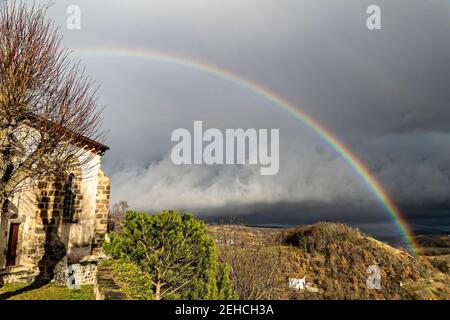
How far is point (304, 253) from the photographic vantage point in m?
42.1

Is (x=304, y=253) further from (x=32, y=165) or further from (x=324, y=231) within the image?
(x=32, y=165)

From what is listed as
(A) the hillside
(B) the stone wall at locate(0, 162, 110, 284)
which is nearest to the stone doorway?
(B) the stone wall at locate(0, 162, 110, 284)

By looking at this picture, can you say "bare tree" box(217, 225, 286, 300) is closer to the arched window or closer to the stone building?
the stone building

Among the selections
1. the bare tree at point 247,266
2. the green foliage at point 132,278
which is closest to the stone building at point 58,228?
the green foliage at point 132,278

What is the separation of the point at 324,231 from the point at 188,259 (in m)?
34.6

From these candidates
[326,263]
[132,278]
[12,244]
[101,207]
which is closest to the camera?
[132,278]

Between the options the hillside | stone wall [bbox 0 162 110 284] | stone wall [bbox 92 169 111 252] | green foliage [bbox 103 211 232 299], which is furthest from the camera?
the hillside

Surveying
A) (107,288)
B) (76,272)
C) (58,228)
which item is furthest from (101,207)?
(107,288)

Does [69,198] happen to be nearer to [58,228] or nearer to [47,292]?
[58,228]

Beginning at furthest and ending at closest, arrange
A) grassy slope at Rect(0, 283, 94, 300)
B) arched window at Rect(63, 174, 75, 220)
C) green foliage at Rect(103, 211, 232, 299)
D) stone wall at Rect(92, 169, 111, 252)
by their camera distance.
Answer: stone wall at Rect(92, 169, 111, 252), arched window at Rect(63, 174, 75, 220), grassy slope at Rect(0, 283, 94, 300), green foliage at Rect(103, 211, 232, 299)

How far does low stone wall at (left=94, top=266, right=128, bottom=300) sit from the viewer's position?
30.9 feet

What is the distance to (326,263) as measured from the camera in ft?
127

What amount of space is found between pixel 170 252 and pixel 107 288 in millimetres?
3487

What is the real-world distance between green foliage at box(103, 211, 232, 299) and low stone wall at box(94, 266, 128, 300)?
878 millimetres
